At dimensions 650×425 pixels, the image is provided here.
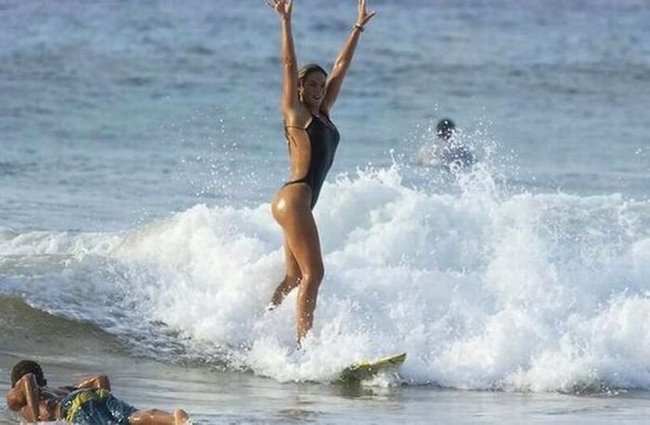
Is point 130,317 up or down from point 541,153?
down

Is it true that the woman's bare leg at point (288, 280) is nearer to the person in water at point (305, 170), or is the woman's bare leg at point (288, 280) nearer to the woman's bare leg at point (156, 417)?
the person in water at point (305, 170)

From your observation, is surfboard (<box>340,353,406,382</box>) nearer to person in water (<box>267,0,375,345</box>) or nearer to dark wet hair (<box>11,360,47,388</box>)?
person in water (<box>267,0,375,345</box>)

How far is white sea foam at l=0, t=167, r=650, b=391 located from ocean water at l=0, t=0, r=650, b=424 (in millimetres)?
19

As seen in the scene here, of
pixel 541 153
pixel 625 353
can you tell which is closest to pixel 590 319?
pixel 625 353

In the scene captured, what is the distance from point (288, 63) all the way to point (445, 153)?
320 inches

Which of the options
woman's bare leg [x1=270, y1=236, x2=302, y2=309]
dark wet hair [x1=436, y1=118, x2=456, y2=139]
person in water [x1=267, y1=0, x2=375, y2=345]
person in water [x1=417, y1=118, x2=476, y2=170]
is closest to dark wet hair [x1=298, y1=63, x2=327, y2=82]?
person in water [x1=267, y1=0, x2=375, y2=345]

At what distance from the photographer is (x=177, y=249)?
1241 cm

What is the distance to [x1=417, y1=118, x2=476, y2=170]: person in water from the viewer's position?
17.6m

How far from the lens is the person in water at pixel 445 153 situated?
17.6 metres

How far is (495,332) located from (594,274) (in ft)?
5.21

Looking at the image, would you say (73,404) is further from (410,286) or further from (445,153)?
(445,153)

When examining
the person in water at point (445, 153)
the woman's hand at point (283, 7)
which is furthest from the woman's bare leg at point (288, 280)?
the person in water at point (445, 153)

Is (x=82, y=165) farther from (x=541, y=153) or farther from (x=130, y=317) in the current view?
(x=130, y=317)

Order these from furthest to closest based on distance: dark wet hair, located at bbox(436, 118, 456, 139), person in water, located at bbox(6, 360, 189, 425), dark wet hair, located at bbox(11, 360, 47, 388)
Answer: dark wet hair, located at bbox(436, 118, 456, 139)
dark wet hair, located at bbox(11, 360, 47, 388)
person in water, located at bbox(6, 360, 189, 425)
